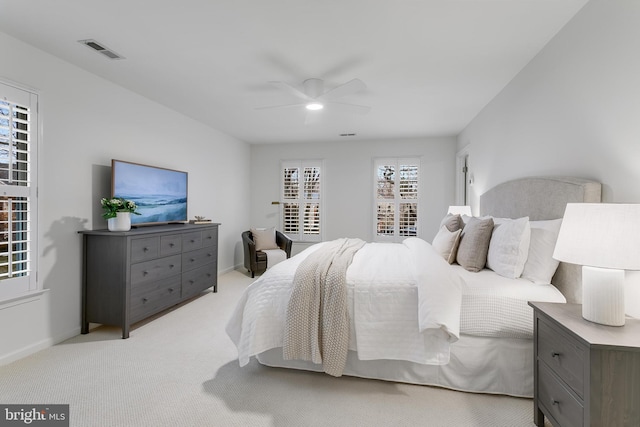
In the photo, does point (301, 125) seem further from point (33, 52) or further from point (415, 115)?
point (33, 52)

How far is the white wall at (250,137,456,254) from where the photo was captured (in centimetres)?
588

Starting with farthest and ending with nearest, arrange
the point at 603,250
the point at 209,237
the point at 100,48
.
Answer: the point at 209,237 < the point at 100,48 < the point at 603,250

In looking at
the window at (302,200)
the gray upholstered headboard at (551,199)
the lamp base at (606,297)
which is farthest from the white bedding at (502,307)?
the window at (302,200)

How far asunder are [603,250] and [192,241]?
150 inches

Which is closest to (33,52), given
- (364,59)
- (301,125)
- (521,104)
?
(364,59)

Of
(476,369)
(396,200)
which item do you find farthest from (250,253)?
(476,369)

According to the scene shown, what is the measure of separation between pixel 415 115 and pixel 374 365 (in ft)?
11.4

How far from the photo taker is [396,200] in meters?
6.15

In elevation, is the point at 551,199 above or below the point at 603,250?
above

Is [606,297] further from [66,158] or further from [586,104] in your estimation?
[66,158]

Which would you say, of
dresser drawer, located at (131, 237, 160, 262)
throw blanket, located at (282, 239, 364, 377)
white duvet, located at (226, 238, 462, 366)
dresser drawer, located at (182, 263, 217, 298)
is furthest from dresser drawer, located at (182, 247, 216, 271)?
throw blanket, located at (282, 239, 364, 377)

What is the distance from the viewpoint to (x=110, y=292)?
9.77 feet

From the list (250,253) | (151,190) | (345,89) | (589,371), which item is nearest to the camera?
(589,371)

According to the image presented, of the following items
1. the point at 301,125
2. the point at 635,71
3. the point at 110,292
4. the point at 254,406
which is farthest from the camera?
the point at 301,125
